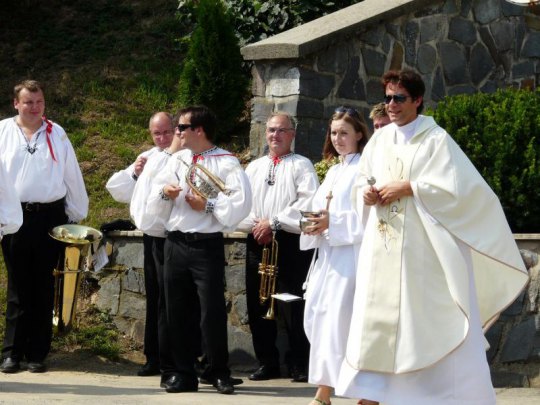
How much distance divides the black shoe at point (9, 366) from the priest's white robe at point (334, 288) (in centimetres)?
257

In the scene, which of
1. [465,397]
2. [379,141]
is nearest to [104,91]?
[379,141]

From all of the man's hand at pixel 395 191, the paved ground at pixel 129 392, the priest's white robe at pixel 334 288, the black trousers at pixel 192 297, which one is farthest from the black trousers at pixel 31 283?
the man's hand at pixel 395 191

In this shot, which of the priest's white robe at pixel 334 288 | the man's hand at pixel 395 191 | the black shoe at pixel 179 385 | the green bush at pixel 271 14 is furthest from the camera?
the green bush at pixel 271 14

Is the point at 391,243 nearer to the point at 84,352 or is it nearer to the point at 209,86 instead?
the point at 84,352

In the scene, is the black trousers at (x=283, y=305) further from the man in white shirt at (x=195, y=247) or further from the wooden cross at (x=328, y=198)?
the wooden cross at (x=328, y=198)

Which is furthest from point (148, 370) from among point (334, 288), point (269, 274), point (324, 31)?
point (324, 31)

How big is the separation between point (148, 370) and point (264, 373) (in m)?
0.93

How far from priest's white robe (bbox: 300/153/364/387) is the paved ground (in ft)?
1.85

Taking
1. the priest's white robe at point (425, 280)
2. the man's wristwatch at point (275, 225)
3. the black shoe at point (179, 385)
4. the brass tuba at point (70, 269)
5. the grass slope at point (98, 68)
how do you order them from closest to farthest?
the priest's white robe at point (425, 280), the black shoe at point (179, 385), the man's wristwatch at point (275, 225), the brass tuba at point (70, 269), the grass slope at point (98, 68)

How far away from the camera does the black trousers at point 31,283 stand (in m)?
9.58

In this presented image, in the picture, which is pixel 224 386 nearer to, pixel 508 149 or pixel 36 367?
pixel 36 367

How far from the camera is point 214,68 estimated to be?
12.7 meters

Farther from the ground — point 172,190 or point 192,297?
point 172,190

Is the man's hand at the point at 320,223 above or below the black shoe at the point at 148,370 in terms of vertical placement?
above
